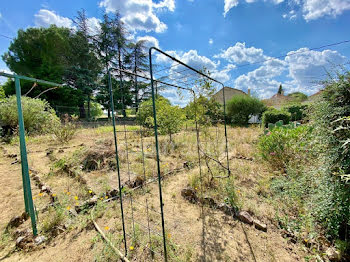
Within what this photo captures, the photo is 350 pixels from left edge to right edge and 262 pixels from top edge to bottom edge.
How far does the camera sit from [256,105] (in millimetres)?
11344

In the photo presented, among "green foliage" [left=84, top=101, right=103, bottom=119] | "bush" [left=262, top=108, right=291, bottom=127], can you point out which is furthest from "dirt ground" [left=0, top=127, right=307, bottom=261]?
"green foliage" [left=84, top=101, right=103, bottom=119]

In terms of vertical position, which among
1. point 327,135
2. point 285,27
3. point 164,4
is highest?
point 164,4

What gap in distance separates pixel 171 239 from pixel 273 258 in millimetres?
889

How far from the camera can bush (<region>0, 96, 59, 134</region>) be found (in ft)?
18.1

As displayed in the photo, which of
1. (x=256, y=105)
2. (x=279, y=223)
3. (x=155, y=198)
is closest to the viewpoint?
(x=279, y=223)

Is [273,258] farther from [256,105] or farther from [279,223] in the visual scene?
[256,105]

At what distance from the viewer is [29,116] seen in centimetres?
593

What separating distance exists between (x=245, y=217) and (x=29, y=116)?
26.4ft

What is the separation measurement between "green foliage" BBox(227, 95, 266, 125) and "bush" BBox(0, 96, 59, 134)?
1119 centimetres

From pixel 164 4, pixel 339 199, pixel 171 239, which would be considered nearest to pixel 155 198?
pixel 171 239

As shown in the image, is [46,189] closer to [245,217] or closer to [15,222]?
[15,222]

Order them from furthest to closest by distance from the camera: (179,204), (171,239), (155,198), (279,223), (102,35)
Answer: (102,35), (155,198), (179,204), (279,223), (171,239)

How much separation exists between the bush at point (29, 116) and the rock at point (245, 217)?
24.0 feet

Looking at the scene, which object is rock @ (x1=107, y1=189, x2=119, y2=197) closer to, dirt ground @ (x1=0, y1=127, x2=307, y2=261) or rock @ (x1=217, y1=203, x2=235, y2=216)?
dirt ground @ (x1=0, y1=127, x2=307, y2=261)
